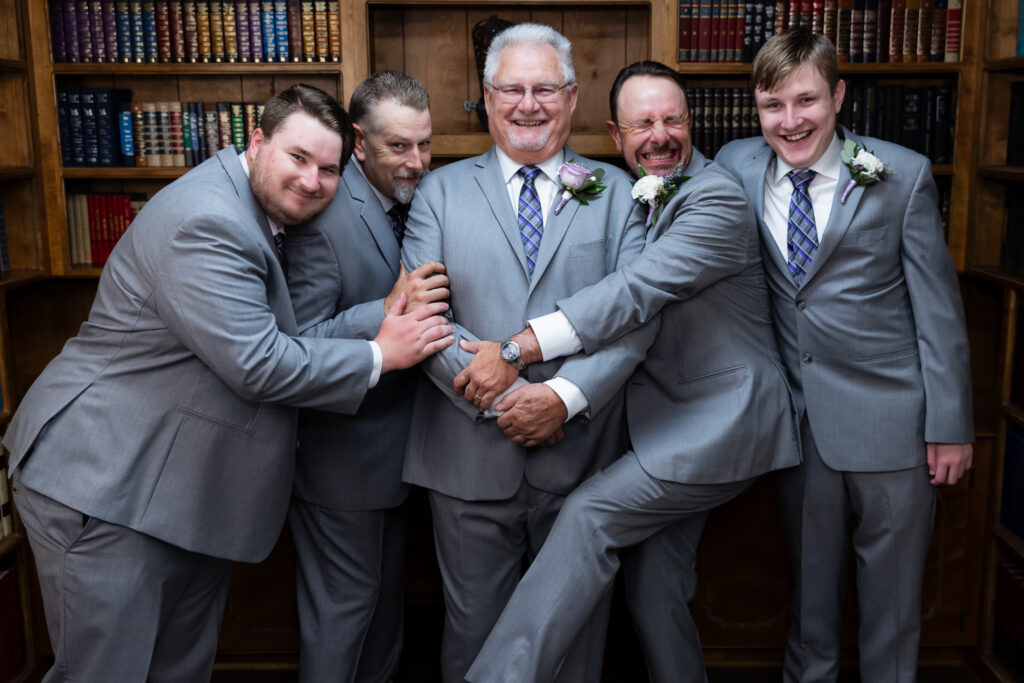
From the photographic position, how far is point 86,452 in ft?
6.92

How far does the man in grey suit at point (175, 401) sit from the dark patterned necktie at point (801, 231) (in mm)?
1124

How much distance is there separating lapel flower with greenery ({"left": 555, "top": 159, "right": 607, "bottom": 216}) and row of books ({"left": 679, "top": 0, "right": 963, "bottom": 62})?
2.77 ft

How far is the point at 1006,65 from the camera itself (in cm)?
286

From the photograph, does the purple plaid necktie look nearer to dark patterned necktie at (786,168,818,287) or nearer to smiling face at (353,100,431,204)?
smiling face at (353,100,431,204)

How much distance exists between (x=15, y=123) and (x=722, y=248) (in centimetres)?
220

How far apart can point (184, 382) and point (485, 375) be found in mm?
676

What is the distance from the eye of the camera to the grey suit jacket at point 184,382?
80.7 inches

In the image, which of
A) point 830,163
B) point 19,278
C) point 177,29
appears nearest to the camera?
point 830,163

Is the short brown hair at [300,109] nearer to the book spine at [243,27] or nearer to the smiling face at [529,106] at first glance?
the smiling face at [529,106]

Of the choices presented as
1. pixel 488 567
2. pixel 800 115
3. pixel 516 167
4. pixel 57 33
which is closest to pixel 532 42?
pixel 516 167

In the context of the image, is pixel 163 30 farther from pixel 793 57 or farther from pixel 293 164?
pixel 793 57

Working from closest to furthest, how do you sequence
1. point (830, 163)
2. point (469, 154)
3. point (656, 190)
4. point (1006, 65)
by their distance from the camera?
point (656, 190) < point (830, 163) < point (1006, 65) < point (469, 154)

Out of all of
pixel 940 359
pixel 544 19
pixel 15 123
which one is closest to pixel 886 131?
pixel 940 359

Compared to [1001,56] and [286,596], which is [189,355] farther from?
[1001,56]
